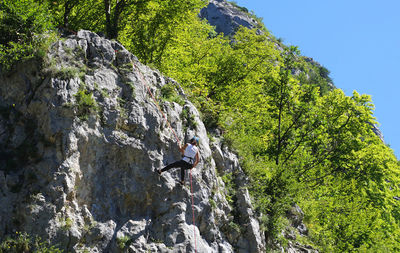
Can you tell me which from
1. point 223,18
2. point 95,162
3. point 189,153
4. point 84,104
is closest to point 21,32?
point 84,104

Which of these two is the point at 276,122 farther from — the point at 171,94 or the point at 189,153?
the point at 189,153

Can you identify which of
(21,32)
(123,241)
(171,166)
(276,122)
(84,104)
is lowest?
(123,241)

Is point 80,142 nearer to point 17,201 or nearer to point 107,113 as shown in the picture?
point 107,113

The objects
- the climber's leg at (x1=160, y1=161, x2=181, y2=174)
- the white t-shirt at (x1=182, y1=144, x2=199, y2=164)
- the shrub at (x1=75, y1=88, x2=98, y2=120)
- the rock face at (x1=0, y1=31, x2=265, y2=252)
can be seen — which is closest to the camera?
the rock face at (x1=0, y1=31, x2=265, y2=252)

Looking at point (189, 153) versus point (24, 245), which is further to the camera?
point (189, 153)

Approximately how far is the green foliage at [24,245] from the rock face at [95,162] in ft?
0.65

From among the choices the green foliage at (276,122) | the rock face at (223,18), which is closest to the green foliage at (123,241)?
the green foliage at (276,122)

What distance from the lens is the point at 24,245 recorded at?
996cm

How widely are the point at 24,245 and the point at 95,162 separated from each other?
3334 mm

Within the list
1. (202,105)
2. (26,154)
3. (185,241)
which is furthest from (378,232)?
(26,154)

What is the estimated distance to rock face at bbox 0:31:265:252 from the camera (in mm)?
10875

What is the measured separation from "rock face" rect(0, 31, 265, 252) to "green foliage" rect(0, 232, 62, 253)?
0.65 feet

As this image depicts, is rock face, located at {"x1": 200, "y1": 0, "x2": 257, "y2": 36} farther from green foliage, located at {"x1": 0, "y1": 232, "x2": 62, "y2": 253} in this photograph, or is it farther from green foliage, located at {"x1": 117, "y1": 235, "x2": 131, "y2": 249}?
green foliage, located at {"x1": 0, "y1": 232, "x2": 62, "y2": 253}

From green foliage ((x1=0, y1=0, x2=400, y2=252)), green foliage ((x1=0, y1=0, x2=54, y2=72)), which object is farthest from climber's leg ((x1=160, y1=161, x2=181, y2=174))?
green foliage ((x1=0, y1=0, x2=54, y2=72))
